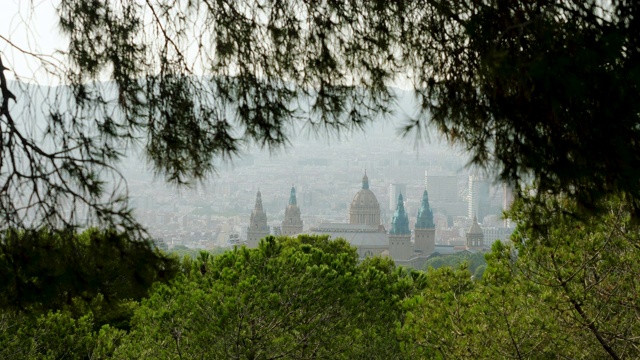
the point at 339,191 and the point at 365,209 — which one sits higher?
the point at 339,191

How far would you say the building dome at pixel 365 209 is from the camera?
4680 inches

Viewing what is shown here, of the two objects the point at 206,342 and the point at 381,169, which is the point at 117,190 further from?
the point at 381,169

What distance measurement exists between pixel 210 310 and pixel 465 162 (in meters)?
5.95

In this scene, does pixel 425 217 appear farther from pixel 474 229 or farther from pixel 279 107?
pixel 279 107

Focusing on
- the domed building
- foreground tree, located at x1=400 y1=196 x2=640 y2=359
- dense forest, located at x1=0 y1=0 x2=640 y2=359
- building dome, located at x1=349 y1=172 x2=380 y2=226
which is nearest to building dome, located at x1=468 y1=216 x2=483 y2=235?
the domed building

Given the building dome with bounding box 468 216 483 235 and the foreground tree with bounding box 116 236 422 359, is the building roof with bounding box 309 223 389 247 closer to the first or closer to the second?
the building dome with bounding box 468 216 483 235

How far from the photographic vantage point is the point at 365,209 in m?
119

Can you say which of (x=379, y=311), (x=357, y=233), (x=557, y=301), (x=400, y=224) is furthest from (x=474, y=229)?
(x=557, y=301)

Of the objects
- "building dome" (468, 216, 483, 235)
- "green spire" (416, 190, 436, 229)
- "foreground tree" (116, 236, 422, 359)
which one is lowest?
"foreground tree" (116, 236, 422, 359)

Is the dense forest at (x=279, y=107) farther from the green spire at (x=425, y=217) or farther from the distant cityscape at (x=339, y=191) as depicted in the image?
the distant cityscape at (x=339, y=191)

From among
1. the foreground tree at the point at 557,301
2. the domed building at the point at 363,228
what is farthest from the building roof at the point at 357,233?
the foreground tree at the point at 557,301

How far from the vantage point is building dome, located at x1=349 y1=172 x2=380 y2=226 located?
119 m

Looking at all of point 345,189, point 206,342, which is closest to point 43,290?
point 206,342

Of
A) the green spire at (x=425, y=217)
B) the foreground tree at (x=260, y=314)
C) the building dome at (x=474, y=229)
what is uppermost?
the green spire at (x=425, y=217)
